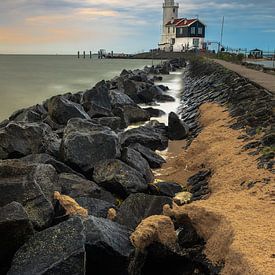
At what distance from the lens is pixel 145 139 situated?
42.8 feet

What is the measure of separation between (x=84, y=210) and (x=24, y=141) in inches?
199

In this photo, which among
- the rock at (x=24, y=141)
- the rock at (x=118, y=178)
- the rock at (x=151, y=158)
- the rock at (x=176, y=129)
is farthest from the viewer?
the rock at (x=176, y=129)

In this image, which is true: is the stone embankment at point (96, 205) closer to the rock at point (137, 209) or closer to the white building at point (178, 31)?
the rock at point (137, 209)

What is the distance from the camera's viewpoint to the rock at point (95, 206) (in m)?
6.86

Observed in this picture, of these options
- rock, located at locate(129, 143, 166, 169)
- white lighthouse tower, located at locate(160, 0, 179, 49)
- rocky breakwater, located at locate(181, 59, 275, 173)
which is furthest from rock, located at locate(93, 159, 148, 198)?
white lighthouse tower, located at locate(160, 0, 179, 49)

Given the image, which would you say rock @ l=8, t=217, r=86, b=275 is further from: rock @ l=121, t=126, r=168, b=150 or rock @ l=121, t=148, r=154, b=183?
rock @ l=121, t=126, r=168, b=150

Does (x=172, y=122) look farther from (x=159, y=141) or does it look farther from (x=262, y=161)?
(x=262, y=161)

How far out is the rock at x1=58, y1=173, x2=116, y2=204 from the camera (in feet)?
25.6

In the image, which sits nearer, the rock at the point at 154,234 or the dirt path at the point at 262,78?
the rock at the point at 154,234

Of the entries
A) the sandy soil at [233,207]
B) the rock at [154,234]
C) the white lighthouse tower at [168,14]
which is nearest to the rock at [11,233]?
the rock at [154,234]

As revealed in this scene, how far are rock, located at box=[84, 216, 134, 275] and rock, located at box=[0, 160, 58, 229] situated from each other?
3.24 feet

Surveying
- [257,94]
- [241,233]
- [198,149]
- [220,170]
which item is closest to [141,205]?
[241,233]

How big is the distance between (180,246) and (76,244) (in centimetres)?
172

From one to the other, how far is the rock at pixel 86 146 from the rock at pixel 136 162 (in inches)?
8.7
